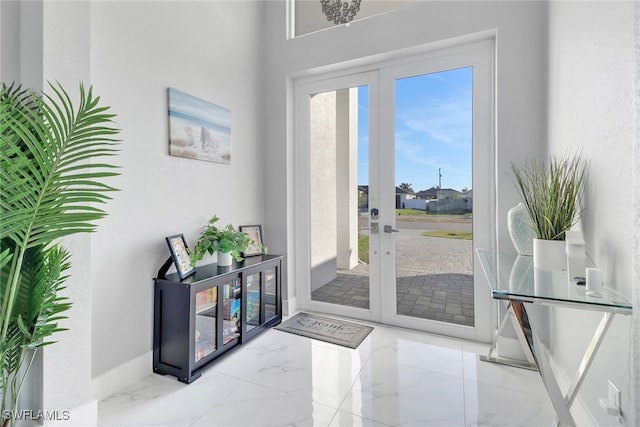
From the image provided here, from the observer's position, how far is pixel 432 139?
8.83 ft

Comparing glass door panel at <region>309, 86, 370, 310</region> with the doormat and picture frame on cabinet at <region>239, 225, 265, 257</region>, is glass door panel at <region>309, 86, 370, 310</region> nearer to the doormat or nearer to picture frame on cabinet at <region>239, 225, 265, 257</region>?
the doormat

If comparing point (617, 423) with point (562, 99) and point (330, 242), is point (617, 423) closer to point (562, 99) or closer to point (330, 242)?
point (562, 99)

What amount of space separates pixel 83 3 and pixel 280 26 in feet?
6.64

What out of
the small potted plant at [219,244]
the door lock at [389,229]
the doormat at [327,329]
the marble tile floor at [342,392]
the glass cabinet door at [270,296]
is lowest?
the marble tile floor at [342,392]

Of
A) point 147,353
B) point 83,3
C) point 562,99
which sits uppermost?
point 83,3

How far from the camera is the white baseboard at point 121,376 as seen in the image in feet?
5.89

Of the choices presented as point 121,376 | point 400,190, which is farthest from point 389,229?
point 121,376

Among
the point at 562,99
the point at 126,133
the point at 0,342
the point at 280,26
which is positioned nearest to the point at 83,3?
the point at 126,133

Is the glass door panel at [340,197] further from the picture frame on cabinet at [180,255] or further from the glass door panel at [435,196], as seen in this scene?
the picture frame on cabinet at [180,255]

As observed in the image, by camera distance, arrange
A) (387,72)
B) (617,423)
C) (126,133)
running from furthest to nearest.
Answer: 1. (387,72)
2. (126,133)
3. (617,423)

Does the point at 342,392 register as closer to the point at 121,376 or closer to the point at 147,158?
the point at 121,376

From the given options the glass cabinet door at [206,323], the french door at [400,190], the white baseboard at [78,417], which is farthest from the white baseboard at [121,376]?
the french door at [400,190]

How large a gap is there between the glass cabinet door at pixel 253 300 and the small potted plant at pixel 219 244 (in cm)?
27

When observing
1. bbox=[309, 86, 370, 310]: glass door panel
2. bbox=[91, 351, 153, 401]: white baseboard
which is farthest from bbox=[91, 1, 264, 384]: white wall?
bbox=[309, 86, 370, 310]: glass door panel
